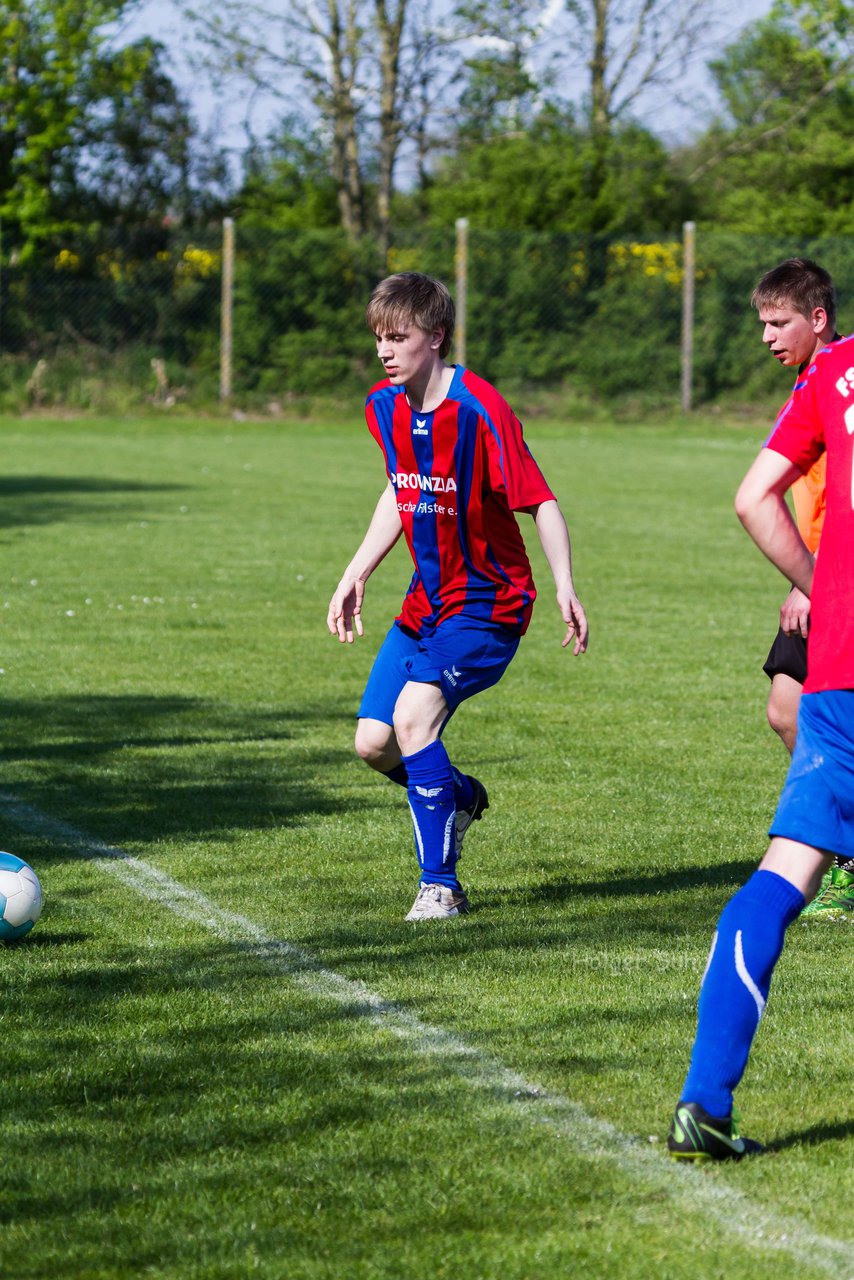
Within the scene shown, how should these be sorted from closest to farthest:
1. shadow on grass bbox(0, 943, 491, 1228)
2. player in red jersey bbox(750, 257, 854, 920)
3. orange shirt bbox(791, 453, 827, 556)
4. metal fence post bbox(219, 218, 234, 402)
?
1. shadow on grass bbox(0, 943, 491, 1228)
2. player in red jersey bbox(750, 257, 854, 920)
3. orange shirt bbox(791, 453, 827, 556)
4. metal fence post bbox(219, 218, 234, 402)

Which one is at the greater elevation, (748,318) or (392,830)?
(748,318)

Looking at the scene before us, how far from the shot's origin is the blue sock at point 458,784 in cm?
Result: 579

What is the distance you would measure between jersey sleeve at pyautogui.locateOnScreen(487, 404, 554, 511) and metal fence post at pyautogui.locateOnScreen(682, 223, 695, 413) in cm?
2758

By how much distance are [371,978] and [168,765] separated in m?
3.05

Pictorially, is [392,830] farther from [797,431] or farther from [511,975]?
[797,431]

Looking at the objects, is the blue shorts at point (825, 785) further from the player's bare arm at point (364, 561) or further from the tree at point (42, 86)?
the tree at point (42, 86)

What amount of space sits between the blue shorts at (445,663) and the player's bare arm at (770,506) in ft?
5.98

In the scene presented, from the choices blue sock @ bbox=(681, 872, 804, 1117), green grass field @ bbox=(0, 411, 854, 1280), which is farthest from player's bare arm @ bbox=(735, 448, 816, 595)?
green grass field @ bbox=(0, 411, 854, 1280)

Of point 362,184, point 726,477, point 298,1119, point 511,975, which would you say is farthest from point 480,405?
point 362,184

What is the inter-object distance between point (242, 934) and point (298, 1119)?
153 cm

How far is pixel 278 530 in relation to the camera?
55.3 feet

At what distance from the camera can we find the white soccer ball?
5133 mm

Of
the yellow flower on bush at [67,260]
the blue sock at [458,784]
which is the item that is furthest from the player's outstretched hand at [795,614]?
the yellow flower on bush at [67,260]

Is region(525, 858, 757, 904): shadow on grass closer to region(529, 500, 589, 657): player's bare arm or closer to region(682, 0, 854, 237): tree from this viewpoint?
region(529, 500, 589, 657): player's bare arm
